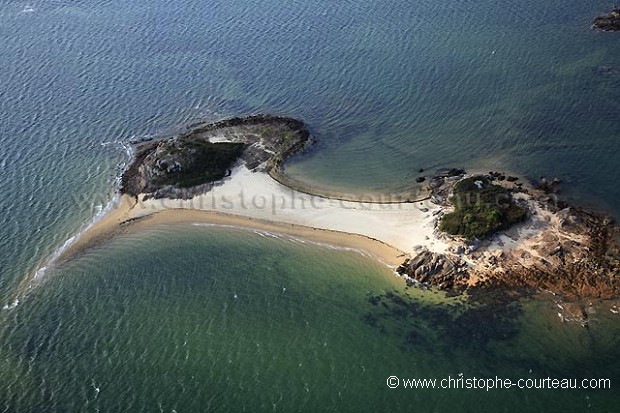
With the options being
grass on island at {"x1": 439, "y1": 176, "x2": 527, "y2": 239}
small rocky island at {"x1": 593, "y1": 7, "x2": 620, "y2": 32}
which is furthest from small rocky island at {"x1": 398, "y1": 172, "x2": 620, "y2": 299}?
small rocky island at {"x1": 593, "y1": 7, "x2": 620, "y2": 32}

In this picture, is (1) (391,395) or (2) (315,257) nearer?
(1) (391,395)

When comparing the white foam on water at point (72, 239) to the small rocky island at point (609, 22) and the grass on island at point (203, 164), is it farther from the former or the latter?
the small rocky island at point (609, 22)

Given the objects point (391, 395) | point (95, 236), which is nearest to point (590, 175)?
point (391, 395)

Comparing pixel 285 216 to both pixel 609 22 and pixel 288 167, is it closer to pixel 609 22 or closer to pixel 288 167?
pixel 288 167

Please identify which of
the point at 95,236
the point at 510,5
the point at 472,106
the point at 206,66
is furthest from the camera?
the point at 510,5

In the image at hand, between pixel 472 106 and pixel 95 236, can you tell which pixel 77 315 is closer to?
pixel 95 236

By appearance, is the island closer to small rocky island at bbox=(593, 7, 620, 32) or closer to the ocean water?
the ocean water
